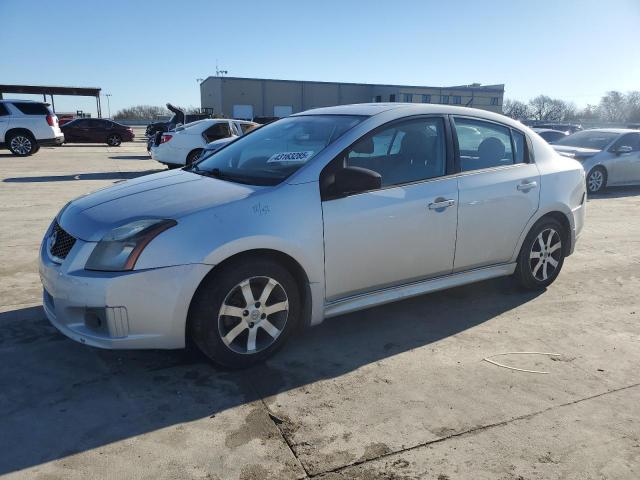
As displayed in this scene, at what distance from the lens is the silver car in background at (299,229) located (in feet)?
9.70

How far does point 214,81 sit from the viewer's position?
60.5m

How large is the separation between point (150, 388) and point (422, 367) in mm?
1720

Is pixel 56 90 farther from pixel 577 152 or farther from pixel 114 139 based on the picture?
pixel 577 152

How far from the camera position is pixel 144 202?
3.29 m

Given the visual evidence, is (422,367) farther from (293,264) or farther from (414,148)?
(414,148)

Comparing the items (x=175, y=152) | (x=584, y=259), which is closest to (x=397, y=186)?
(x=584, y=259)

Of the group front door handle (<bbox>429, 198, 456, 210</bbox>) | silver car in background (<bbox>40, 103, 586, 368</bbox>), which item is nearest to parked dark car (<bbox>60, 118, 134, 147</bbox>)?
silver car in background (<bbox>40, 103, 586, 368</bbox>)

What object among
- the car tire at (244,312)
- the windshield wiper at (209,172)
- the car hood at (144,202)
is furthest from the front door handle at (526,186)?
the windshield wiper at (209,172)

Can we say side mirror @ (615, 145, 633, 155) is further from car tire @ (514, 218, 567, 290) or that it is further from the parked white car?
the parked white car

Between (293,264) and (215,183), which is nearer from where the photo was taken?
(293,264)

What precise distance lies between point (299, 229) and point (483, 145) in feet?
6.57

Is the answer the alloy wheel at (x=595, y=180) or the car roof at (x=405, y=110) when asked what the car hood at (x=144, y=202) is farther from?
the alloy wheel at (x=595, y=180)

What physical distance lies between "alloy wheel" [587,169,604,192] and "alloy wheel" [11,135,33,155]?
1718 cm

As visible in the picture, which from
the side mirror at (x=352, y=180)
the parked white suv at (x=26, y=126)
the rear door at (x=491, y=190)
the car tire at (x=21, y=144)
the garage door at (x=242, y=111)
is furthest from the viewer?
the garage door at (x=242, y=111)
